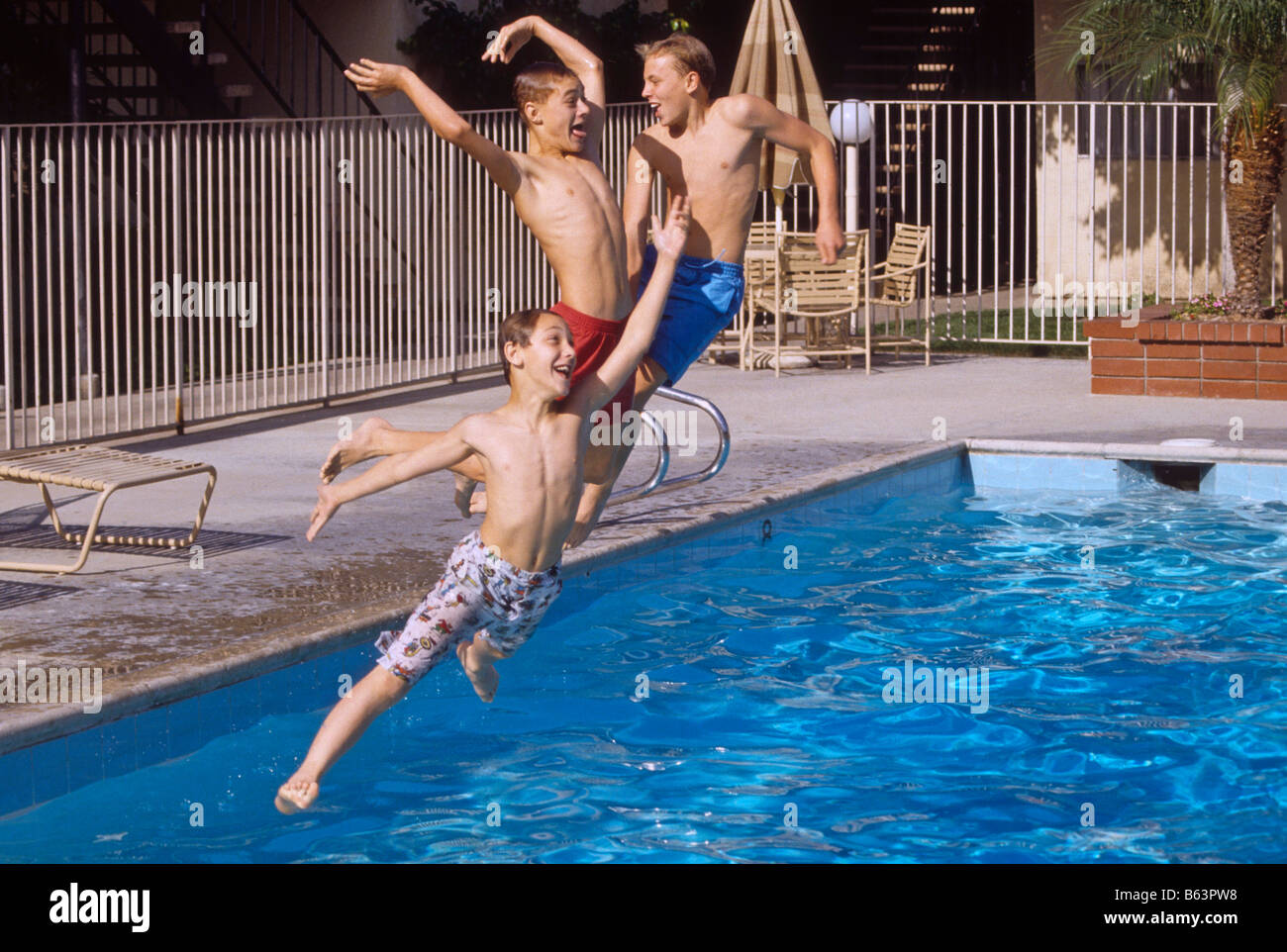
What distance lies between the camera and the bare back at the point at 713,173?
6641 millimetres

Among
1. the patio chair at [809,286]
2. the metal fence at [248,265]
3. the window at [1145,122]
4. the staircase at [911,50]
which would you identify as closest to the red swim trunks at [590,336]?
the metal fence at [248,265]

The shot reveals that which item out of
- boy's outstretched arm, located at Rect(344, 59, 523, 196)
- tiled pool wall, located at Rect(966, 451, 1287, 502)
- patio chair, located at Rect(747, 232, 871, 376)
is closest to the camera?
boy's outstretched arm, located at Rect(344, 59, 523, 196)

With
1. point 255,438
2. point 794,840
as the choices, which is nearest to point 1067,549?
point 794,840

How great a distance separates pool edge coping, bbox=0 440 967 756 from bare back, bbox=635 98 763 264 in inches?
57.1

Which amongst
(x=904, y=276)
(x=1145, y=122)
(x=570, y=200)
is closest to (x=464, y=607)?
(x=570, y=200)

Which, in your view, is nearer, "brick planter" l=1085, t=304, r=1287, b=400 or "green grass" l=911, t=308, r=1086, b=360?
"brick planter" l=1085, t=304, r=1287, b=400

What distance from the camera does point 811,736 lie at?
6.28 m

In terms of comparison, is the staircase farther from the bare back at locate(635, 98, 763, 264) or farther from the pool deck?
the bare back at locate(635, 98, 763, 264)

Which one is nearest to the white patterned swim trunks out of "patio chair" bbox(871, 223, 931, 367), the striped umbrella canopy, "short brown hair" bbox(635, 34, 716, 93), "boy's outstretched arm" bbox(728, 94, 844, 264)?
"boy's outstretched arm" bbox(728, 94, 844, 264)

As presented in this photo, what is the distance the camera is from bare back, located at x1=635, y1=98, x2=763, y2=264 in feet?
21.8

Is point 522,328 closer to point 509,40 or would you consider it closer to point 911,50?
point 509,40

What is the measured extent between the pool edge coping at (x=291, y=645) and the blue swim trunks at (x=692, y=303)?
105 centimetres

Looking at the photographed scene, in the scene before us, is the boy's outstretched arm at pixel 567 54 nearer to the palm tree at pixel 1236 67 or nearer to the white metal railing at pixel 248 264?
the white metal railing at pixel 248 264

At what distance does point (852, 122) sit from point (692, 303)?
8036 millimetres
